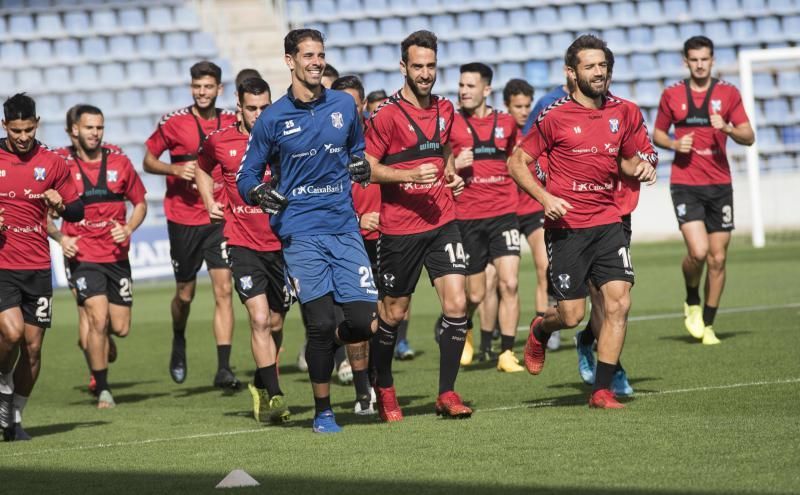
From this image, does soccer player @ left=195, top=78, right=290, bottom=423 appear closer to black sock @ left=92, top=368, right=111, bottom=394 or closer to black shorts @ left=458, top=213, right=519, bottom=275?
black sock @ left=92, top=368, right=111, bottom=394

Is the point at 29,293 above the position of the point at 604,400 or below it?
above

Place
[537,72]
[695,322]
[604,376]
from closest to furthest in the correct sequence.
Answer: [604,376], [695,322], [537,72]

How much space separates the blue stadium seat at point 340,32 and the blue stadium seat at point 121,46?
446cm

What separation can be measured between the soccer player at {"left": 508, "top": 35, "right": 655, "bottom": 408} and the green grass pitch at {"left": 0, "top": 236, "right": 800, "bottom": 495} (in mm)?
708

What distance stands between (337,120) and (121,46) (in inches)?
893

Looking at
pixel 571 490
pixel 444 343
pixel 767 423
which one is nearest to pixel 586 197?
pixel 444 343

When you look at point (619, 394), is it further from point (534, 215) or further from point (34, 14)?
point (34, 14)

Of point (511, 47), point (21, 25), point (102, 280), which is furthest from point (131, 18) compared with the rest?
point (102, 280)

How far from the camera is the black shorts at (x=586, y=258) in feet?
28.0

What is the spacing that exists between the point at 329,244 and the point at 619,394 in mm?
2343

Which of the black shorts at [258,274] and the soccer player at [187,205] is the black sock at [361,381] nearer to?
the black shorts at [258,274]

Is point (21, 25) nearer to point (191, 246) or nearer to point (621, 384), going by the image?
point (191, 246)

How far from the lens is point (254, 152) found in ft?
26.8

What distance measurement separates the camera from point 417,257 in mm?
8719
